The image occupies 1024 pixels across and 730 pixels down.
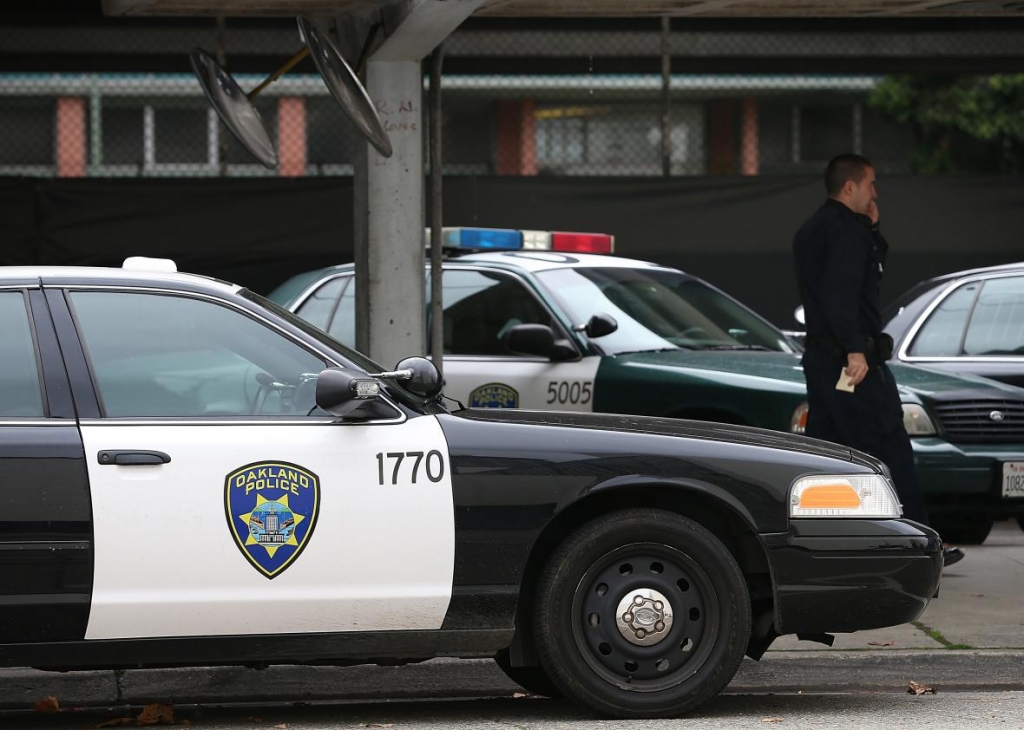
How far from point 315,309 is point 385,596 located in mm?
4731

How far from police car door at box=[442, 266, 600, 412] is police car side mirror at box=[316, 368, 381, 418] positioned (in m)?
3.55

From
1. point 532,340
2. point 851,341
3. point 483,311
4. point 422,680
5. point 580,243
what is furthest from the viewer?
point 580,243

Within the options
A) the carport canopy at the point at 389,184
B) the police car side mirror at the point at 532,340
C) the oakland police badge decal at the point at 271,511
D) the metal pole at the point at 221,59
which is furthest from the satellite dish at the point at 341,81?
the metal pole at the point at 221,59

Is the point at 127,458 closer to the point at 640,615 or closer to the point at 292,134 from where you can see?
the point at 640,615

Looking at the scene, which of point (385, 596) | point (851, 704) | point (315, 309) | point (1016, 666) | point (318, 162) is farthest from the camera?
point (318, 162)

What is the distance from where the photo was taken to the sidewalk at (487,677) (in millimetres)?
6641

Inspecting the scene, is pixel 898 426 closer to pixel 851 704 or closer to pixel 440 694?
pixel 851 704

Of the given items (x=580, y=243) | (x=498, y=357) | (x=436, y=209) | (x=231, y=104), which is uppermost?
(x=231, y=104)

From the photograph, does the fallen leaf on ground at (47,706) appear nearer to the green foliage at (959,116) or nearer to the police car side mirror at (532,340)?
the police car side mirror at (532,340)

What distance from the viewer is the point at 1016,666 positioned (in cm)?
689

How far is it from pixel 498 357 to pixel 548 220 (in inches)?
161

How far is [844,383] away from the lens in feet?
25.6

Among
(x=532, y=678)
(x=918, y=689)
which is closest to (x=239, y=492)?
(x=532, y=678)

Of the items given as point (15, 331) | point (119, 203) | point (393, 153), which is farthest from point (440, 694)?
point (119, 203)
